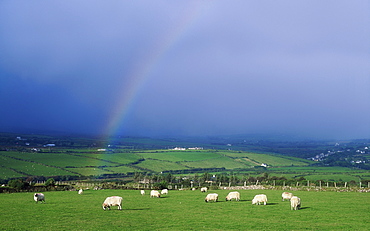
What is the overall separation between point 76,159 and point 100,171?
871 inches

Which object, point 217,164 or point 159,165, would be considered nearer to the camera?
point 159,165

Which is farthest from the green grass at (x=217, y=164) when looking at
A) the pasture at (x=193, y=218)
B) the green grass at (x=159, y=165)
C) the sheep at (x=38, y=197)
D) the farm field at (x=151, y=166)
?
the pasture at (x=193, y=218)

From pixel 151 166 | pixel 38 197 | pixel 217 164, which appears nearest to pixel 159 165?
pixel 151 166

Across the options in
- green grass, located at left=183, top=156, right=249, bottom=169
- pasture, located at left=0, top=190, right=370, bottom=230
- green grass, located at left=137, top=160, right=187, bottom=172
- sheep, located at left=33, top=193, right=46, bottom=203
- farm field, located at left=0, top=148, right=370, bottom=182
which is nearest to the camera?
pasture, located at left=0, top=190, right=370, bottom=230

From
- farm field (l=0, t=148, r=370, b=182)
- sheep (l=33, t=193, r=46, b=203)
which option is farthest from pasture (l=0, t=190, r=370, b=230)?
farm field (l=0, t=148, r=370, b=182)

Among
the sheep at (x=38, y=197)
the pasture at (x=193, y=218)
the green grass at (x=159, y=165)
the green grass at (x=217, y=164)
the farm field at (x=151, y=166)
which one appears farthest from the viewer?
the green grass at (x=217, y=164)

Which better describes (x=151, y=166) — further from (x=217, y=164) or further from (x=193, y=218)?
(x=193, y=218)

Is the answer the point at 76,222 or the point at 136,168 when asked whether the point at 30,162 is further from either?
the point at 76,222

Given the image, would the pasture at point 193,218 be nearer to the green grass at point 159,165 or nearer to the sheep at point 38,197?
the sheep at point 38,197

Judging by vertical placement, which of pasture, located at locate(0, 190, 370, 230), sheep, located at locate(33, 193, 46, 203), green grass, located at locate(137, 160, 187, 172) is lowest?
green grass, located at locate(137, 160, 187, 172)

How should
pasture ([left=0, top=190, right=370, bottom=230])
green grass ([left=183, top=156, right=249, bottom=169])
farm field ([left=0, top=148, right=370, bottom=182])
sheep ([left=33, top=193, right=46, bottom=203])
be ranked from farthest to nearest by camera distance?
green grass ([left=183, top=156, right=249, bottom=169]) → farm field ([left=0, top=148, right=370, bottom=182]) → sheep ([left=33, top=193, right=46, bottom=203]) → pasture ([left=0, top=190, right=370, bottom=230])

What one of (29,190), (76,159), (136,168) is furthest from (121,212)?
(76,159)

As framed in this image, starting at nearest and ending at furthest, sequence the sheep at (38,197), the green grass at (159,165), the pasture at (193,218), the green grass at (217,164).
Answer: the pasture at (193,218)
the sheep at (38,197)
the green grass at (159,165)
the green grass at (217,164)

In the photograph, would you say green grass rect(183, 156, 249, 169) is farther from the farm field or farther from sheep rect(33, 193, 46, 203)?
sheep rect(33, 193, 46, 203)
